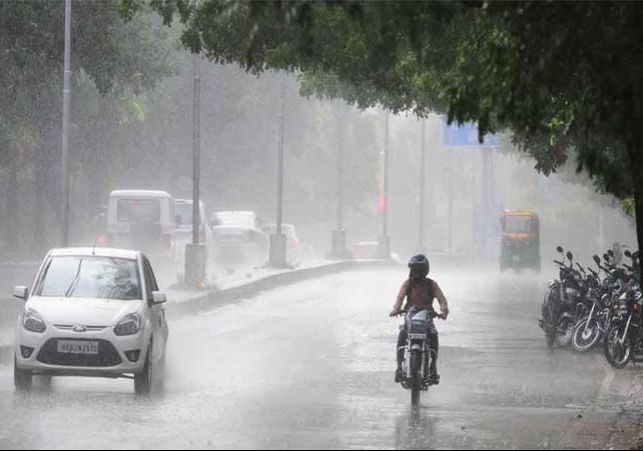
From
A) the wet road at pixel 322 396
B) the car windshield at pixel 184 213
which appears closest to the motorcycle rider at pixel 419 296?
the wet road at pixel 322 396

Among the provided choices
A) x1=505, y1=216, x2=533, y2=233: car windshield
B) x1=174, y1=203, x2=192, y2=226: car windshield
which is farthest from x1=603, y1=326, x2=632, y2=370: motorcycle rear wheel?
x1=505, y1=216, x2=533, y2=233: car windshield

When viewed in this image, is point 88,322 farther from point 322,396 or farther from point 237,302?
point 237,302

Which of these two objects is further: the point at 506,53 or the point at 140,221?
the point at 140,221

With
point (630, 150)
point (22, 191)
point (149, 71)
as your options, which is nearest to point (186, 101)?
point (22, 191)

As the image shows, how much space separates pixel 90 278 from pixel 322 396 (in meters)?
2.89

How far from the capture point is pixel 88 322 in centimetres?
1797

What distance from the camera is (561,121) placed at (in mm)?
18047

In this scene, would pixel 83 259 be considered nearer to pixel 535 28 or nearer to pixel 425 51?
pixel 425 51

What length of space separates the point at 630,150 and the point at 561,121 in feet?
10.7

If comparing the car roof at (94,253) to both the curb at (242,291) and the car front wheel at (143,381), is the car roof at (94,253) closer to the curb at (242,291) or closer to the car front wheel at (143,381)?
the car front wheel at (143,381)

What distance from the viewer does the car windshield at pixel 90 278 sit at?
18.9 m

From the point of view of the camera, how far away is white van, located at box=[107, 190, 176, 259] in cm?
4303

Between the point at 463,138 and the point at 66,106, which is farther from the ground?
the point at 463,138

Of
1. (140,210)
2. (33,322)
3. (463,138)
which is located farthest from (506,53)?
(463,138)
